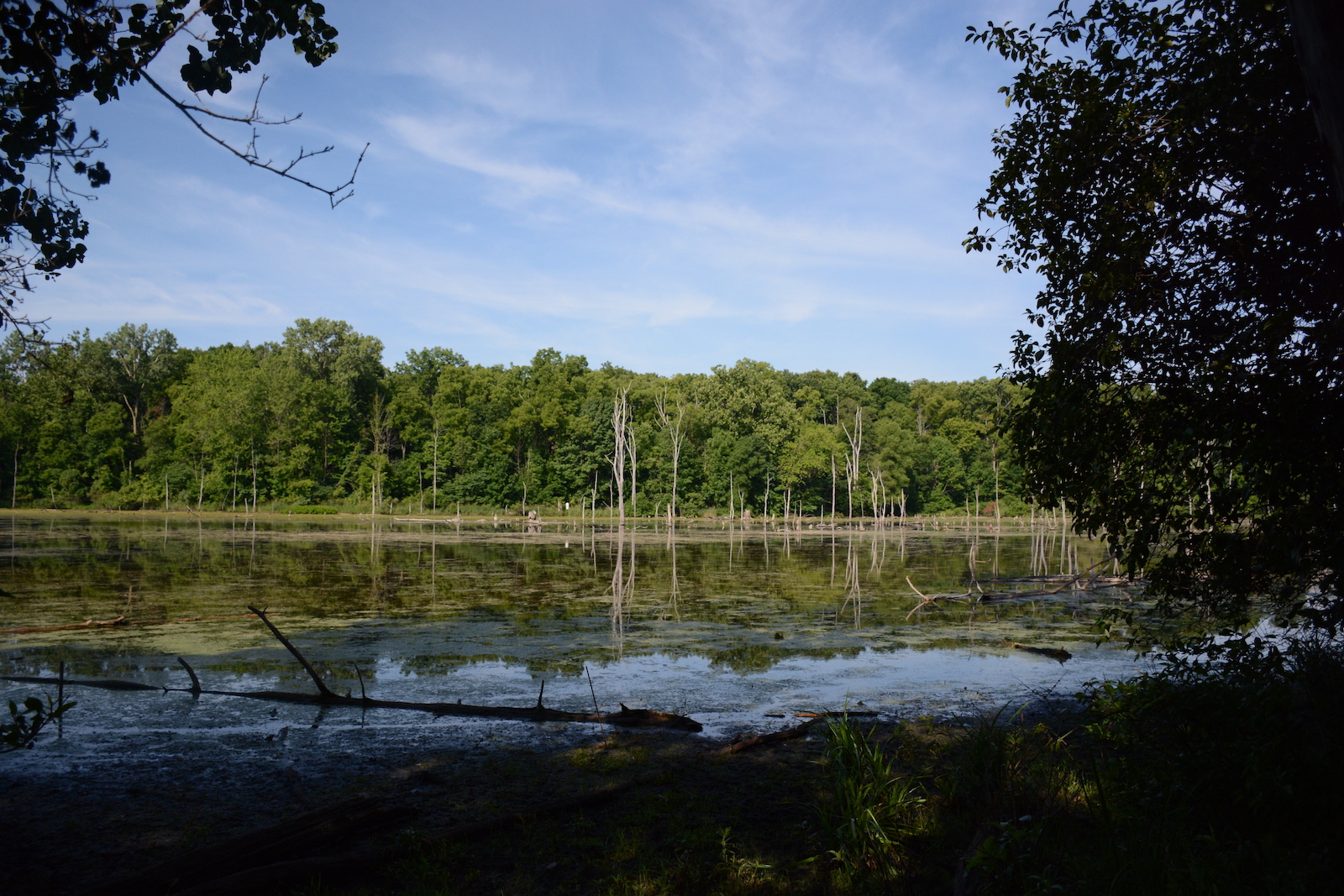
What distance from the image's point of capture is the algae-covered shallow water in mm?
8844

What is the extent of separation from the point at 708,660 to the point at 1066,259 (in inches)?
Answer: 298

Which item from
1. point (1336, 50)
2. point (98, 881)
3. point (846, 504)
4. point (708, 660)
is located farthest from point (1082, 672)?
point (846, 504)

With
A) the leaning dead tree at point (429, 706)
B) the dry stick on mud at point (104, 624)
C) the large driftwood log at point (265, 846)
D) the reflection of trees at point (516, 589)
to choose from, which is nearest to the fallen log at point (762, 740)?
the leaning dead tree at point (429, 706)

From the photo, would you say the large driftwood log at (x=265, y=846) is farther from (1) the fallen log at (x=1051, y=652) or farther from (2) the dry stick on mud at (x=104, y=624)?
(2) the dry stick on mud at (x=104, y=624)

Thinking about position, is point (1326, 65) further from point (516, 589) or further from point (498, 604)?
point (516, 589)

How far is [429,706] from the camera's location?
341 inches

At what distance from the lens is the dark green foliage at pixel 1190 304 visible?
4.84 metres

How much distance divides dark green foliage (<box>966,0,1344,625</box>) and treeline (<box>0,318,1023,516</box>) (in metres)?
55.4

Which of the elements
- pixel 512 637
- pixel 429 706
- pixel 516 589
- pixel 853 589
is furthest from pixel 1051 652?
pixel 516 589

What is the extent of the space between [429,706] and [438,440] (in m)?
70.4

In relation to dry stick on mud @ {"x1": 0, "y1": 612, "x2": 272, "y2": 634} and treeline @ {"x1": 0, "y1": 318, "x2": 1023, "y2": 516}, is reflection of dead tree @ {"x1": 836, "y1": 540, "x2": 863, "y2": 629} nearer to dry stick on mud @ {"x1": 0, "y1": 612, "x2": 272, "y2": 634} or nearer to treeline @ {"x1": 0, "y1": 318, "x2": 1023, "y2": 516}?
dry stick on mud @ {"x1": 0, "y1": 612, "x2": 272, "y2": 634}

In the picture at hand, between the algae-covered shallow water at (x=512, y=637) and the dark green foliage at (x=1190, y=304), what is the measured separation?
287 centimetres

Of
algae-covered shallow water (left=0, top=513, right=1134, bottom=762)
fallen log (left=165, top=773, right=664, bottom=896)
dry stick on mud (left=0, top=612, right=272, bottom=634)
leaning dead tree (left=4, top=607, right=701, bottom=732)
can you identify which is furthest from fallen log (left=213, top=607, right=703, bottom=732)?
dry stick on mud (left=0, top=612, right=272, bottom=634)

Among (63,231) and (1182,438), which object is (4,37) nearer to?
(63,231)
